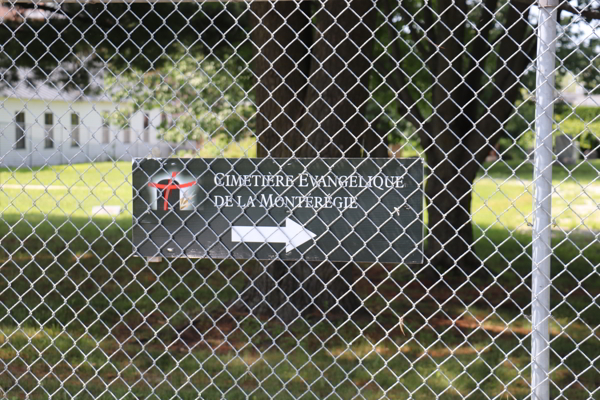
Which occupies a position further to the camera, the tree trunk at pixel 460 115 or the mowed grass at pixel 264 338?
the tree trunk at pixel 460 115

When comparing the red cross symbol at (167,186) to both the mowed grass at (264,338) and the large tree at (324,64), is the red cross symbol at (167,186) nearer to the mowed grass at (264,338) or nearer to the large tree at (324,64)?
the mowed grass at (264,338)

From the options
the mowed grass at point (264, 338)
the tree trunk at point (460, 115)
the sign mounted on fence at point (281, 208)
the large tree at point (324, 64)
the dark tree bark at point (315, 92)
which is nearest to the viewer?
the sign mounted on fence at point (281, 208)

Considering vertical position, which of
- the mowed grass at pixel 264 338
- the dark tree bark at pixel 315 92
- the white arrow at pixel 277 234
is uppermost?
the white arrow at pixel 277 234

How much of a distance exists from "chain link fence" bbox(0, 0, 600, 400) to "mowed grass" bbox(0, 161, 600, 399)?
0.03 meters

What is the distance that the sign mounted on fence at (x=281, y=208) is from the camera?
240cm

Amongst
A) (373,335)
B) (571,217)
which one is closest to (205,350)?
(373,335)

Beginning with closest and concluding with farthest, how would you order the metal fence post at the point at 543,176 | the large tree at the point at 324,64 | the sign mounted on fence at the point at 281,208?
the metal fence post at the point at 543,176 → the sign mounted on fence at the point at 281,208 → the large tree at the point at 324,64

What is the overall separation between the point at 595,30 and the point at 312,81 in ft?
10.4

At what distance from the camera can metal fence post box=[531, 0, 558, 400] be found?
2207mm

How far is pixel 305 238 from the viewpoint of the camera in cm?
249

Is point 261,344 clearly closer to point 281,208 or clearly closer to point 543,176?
point 281,208

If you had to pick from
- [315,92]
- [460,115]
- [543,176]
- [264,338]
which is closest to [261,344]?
[264,338]

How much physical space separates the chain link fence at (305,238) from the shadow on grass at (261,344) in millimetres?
32

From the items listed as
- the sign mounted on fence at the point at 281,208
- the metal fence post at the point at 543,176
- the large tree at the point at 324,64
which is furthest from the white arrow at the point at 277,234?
the large tree at the point at 324,64
